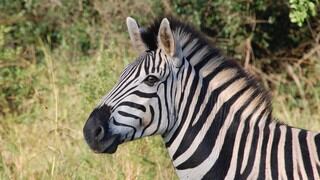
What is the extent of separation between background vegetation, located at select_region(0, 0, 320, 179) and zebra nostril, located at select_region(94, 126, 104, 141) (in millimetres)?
2716

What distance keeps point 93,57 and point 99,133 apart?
6.79m

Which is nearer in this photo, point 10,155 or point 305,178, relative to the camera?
point 305,178

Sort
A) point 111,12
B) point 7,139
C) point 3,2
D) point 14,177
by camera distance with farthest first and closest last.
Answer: point 3,2
point 111,12
point 7,139
point 14,177

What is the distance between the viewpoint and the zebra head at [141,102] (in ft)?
18.9

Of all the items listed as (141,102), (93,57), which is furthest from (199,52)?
(93,57)

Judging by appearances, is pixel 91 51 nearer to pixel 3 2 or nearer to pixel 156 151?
pixel 3 2

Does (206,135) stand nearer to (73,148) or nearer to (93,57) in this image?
(73,148)

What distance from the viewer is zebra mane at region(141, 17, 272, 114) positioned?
6.03 metres

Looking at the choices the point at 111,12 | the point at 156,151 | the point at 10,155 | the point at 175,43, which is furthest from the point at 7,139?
the point at 175,43

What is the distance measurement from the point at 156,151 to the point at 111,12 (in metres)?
4.34

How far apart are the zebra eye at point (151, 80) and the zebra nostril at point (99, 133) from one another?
1.48ft

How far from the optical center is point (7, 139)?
9.55 metres

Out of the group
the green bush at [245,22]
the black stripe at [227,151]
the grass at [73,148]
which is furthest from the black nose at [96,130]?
the green bush at [245,22]

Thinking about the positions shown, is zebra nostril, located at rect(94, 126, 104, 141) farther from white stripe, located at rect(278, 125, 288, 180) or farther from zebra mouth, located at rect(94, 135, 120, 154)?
white stripe, located at rect(278, 125, 288, 180)
